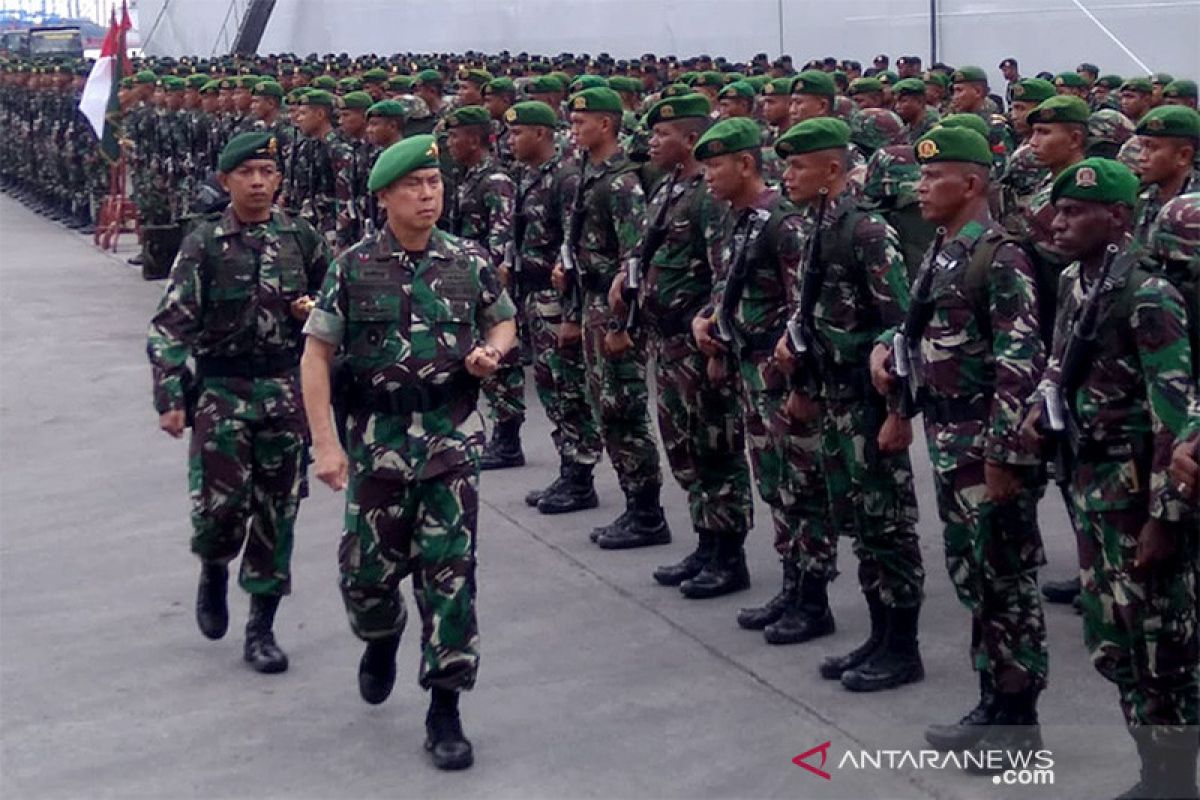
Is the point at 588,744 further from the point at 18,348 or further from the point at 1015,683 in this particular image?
the point at 18,348

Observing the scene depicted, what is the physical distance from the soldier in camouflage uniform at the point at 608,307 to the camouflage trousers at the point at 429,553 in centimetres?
252

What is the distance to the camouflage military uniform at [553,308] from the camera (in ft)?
29.8

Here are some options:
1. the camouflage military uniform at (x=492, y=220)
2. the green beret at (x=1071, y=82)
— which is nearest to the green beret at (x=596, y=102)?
the camouflage military uniform at (x=492, y=220)

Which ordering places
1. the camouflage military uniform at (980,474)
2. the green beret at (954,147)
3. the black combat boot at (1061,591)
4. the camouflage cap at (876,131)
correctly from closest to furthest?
1. the camouflage military uniform at (980,474)
2. the green beret at (954,147)
3. the black combat boot at (1061,591)
4. the camouflage cap at (876,131)

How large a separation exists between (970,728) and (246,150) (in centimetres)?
322

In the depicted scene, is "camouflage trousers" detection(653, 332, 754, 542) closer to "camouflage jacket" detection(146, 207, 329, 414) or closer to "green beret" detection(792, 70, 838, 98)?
"camouflage jacket" detection(146, 207, 329, 414)

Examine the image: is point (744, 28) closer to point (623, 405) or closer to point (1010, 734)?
point (623, 405)

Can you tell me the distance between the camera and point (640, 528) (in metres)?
8.43

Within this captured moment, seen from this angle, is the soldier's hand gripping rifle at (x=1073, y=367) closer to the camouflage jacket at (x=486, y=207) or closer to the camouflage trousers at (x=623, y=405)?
the camouflage trousers at (x=623, y=405)

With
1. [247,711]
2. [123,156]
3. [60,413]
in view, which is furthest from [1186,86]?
[123,156]

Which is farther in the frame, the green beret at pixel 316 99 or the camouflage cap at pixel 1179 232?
the green beret at pixel 316 99

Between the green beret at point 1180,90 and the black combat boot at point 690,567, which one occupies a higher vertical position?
the green beret at point 1180,90

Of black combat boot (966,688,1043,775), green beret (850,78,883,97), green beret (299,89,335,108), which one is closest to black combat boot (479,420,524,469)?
green beret (299,89,335,108)

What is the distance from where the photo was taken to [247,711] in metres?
6.41
